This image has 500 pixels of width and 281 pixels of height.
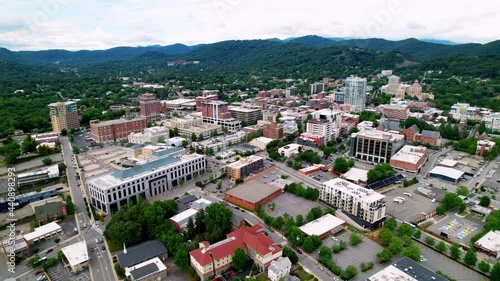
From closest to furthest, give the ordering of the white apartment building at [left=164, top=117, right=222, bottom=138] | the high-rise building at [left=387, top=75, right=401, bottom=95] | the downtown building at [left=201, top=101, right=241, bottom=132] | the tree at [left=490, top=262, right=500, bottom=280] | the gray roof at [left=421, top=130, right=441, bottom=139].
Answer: the tree at [left=490, top=262, right=500, bottom=280]
the gray roof at [left=421, top=130, right=441, bottom=139]
the white apartment building at [left=164, top=117, right=222, bottom=138]
the downtown building at [left=201, top=101, right=241, bottom=132]
the high-rise building at [left=387, top=75, right=401, bottom=95]

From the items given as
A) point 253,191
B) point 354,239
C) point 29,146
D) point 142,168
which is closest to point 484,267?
point 354,239

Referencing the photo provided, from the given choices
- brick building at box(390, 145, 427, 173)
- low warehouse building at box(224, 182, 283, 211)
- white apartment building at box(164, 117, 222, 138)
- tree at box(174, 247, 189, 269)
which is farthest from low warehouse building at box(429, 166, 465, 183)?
white apartment building at box(164, 117, 222, 138)

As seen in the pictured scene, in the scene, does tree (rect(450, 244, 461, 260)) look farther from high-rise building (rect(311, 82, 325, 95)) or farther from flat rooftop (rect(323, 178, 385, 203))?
high-rise building (rect(311, 82, 325, 95))

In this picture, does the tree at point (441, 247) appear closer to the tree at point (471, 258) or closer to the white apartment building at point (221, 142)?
the tree at point (471, 258)

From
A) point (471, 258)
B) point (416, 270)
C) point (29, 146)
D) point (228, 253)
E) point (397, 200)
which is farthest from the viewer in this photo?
point (29, 146)

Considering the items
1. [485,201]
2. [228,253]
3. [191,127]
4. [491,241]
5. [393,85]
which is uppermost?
[393,85]

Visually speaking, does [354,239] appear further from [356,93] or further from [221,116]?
[356,93]
